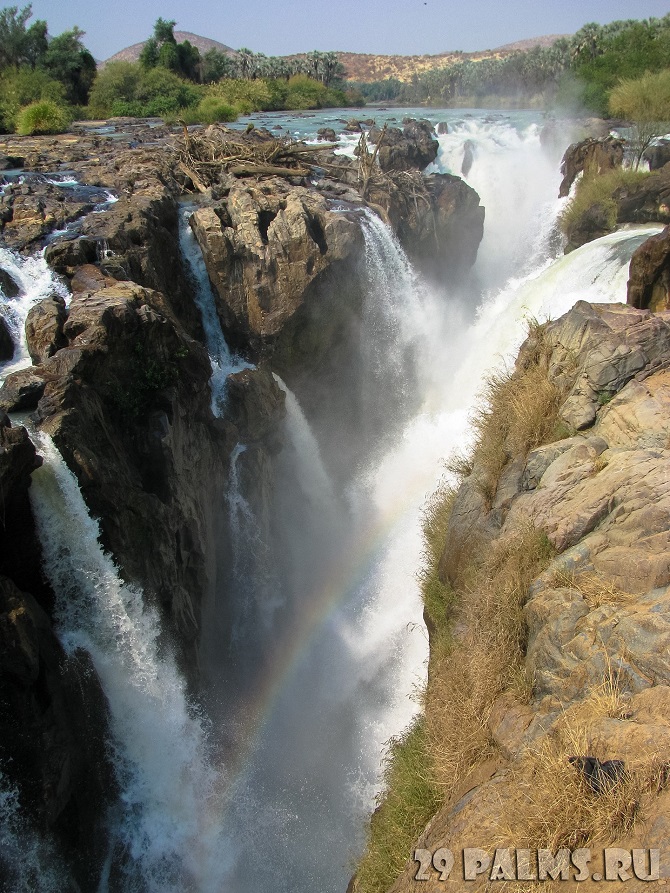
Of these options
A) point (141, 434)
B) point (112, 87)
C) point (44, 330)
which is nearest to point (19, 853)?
point (141, 434)

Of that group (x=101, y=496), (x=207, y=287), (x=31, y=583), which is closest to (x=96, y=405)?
(x=101, y=496)

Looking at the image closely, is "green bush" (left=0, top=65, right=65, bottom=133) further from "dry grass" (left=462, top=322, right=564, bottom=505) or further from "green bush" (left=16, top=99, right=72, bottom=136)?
"dry grass" (left=462, top=322, right=564, bottom=505)

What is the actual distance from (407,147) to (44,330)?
21826 millimetres

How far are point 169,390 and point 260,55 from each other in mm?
68295

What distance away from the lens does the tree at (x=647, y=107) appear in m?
23.9

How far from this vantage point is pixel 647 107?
26.1 meters

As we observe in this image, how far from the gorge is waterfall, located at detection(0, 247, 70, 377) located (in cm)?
6

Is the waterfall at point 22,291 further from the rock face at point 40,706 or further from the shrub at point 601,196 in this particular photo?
the shrub at point 601,196

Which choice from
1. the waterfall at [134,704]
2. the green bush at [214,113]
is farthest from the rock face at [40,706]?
the green bush at [214,113]

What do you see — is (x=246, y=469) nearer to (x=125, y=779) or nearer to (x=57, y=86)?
(x=125, y=779)

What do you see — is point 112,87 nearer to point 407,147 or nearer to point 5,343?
point 407,147

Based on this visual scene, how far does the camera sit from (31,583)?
813 cm

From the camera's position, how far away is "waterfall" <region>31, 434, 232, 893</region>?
8320 millimetres

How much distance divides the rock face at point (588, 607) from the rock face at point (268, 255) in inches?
356
